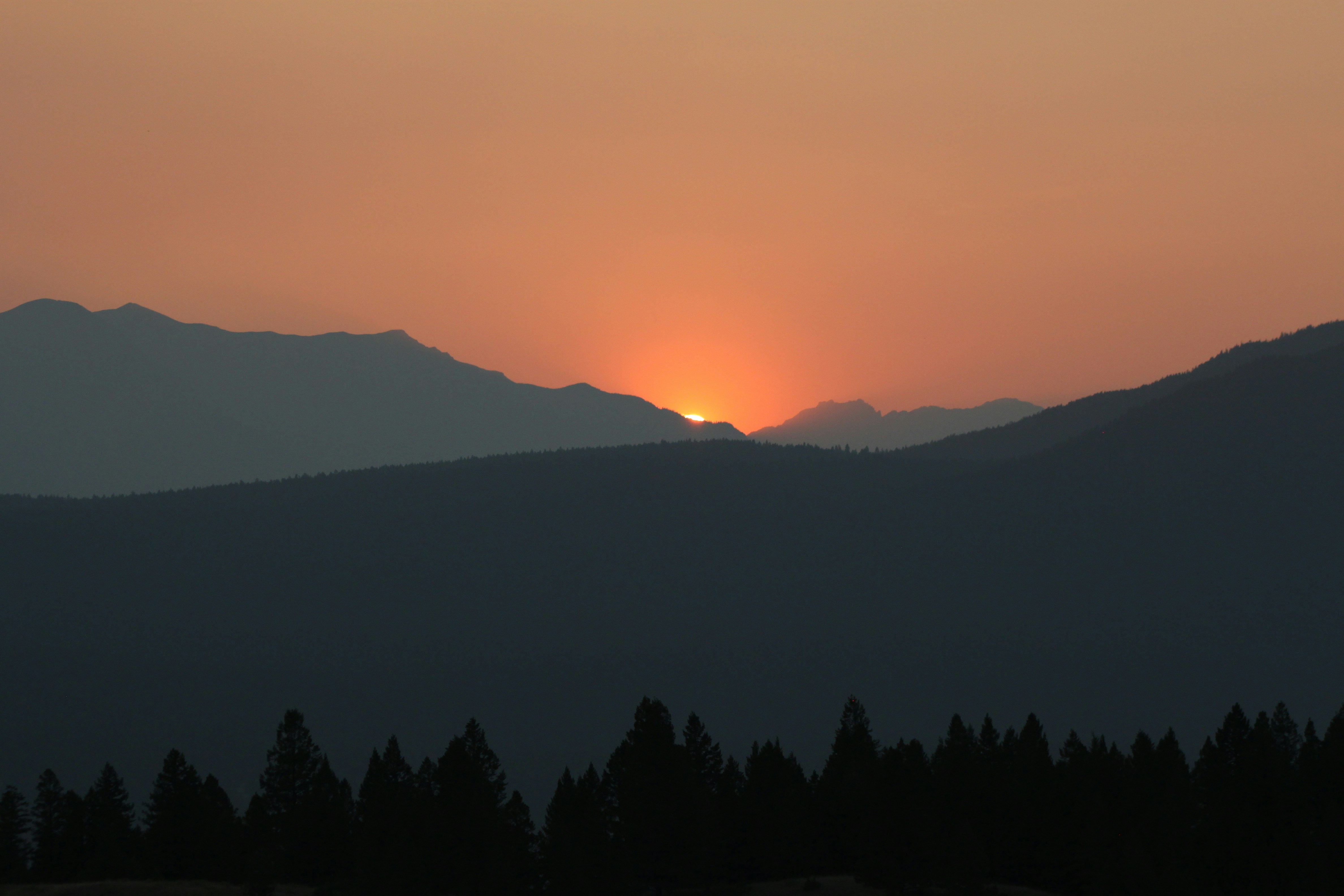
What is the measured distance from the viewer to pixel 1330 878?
76062 mm

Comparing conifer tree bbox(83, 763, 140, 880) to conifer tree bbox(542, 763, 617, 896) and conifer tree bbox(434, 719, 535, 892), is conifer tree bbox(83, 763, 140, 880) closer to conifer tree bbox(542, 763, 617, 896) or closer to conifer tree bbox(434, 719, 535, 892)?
conifer tree bbox(434, 719, 535, 892)

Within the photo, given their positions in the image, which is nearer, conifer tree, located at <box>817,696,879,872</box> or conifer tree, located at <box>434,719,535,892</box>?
conifer tree, located at <box>434,719,535,892</box>

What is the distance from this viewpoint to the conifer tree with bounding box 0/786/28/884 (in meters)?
90.8

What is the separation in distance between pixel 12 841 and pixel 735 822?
50.0m

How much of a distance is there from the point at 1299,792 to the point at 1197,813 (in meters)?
6.54

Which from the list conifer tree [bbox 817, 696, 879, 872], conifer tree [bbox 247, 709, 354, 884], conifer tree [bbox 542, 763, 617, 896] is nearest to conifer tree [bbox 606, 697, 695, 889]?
conifer tree [bbox 542, 763, 617, 896]

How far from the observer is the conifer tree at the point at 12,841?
90750 millimetres

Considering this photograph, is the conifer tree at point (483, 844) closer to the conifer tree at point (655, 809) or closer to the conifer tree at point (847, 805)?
the conifer tree at point (655, 809)

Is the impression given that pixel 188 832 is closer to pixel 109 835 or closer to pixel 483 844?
pixel 109 835

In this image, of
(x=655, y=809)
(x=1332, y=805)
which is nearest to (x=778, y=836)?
(x=655, y=809)

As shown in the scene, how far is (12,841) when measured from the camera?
9400 cm

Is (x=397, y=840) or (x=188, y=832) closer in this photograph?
Result: (x=397, y=840)

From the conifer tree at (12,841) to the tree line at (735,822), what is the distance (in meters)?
0.19

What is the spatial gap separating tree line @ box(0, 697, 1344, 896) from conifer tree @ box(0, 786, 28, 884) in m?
0.19
